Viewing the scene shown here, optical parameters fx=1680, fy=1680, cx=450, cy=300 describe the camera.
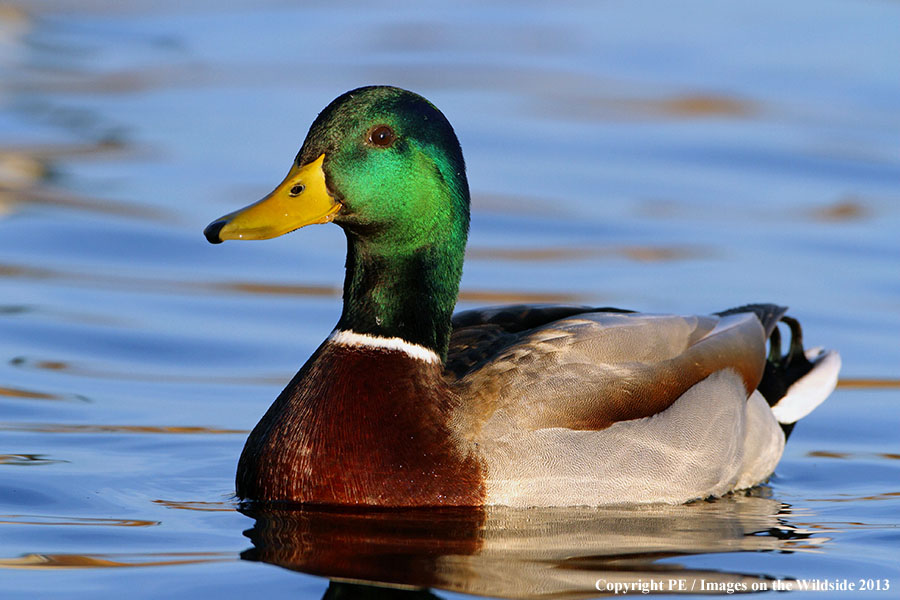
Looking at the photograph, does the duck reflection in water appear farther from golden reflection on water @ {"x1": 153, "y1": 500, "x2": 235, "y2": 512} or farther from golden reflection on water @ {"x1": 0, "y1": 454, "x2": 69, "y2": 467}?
golden reflection on water @ {"x1": 0, "y1": 454, "x2": 69, "y2": 467}

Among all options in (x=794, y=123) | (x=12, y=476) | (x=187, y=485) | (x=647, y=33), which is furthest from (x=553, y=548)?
(x=647, y=33)

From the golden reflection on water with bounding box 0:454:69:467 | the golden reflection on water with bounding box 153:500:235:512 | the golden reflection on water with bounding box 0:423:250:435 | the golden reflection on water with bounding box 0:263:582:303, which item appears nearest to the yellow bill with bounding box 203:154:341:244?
the golden reflection on water with bounding box 153:500:235:512

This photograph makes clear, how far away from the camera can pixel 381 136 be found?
6461 mm

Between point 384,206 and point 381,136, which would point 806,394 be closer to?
point 384,206

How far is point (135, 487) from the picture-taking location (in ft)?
22.4

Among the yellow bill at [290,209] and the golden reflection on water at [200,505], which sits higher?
the yellow bill at [290,209]

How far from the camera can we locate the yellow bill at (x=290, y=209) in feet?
20.8

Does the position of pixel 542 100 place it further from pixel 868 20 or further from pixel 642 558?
pixel 642 558

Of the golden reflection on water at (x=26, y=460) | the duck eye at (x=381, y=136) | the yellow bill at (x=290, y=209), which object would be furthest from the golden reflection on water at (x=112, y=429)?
the duck eye at (x=381, y=136)

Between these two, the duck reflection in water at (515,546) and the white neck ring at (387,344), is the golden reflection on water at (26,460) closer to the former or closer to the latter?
the duck reflection in water at (515,546)

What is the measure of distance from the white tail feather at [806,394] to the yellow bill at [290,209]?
268 cm

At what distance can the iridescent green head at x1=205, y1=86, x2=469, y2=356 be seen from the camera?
6.43 metres

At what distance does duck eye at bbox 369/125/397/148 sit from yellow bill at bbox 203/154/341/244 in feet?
0.67

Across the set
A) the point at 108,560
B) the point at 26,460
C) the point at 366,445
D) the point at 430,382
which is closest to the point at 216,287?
the point at 26,460
